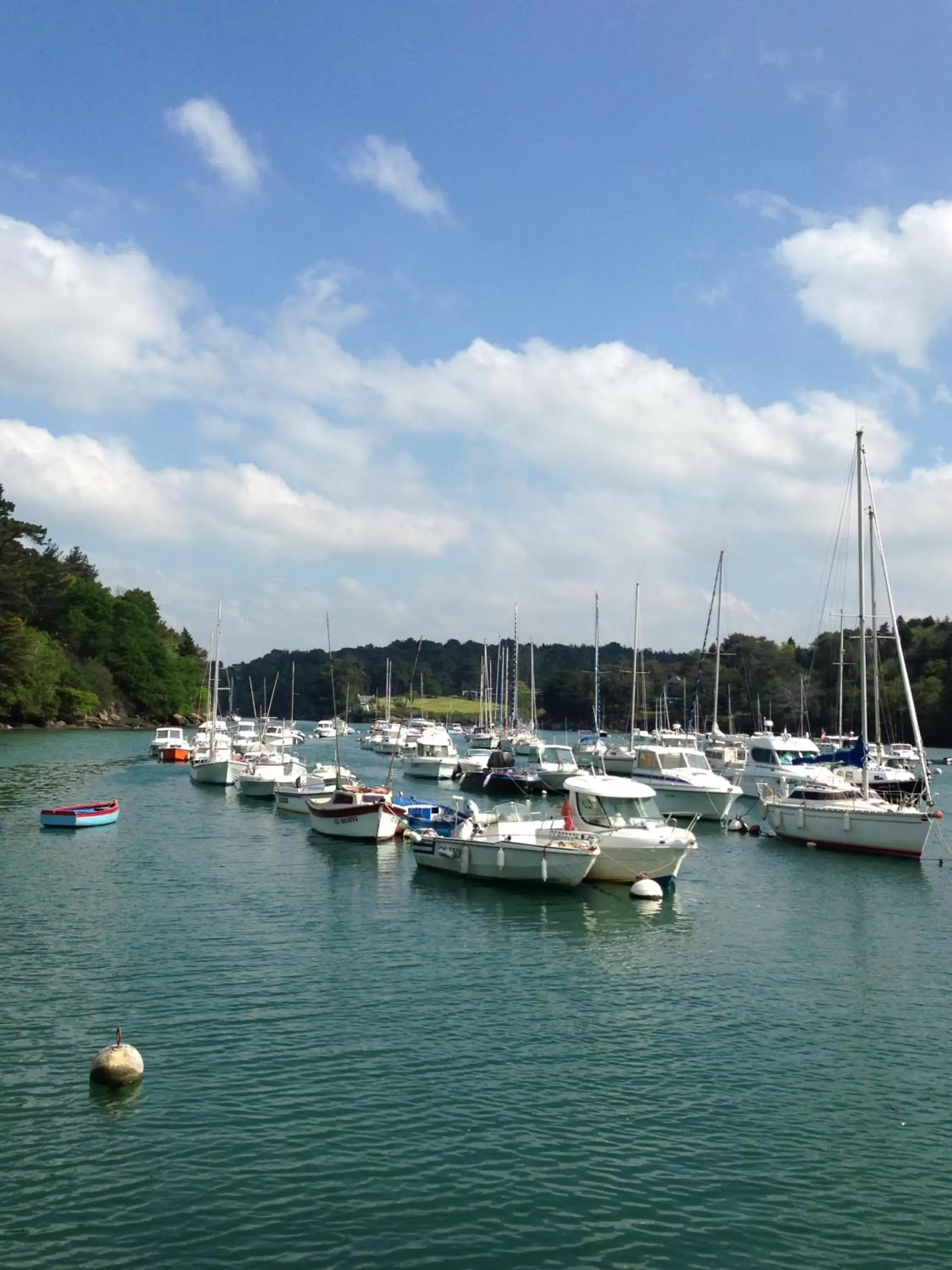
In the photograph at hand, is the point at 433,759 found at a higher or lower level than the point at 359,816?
higher

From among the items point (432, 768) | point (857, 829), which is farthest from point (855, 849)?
point (432, 768)

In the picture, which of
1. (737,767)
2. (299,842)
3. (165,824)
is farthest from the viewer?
(737,767)

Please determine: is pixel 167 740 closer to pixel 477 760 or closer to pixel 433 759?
pixel 433 759

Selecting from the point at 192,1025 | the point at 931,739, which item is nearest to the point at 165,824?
the point at 192,1025

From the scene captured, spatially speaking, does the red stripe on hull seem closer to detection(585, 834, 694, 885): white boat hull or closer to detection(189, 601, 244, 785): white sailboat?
detection(585, 834, 694, 885): white boat hull

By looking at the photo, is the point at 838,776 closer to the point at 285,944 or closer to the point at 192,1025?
the point at 285,944

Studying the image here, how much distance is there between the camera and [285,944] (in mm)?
29141

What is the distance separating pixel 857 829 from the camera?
49.3 metres

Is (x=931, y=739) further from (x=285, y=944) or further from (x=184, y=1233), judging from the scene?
(x=184, y=1233)

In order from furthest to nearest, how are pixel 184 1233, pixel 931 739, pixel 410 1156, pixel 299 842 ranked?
1. pixel 931 739
2. pixel 299 842
3. pixel 410 1156
4. pixel 184 1233

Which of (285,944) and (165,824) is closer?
(285,944)

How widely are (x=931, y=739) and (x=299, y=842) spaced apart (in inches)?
5428

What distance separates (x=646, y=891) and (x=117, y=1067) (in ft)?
72.9

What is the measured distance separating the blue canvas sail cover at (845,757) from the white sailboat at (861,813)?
0.50 m
